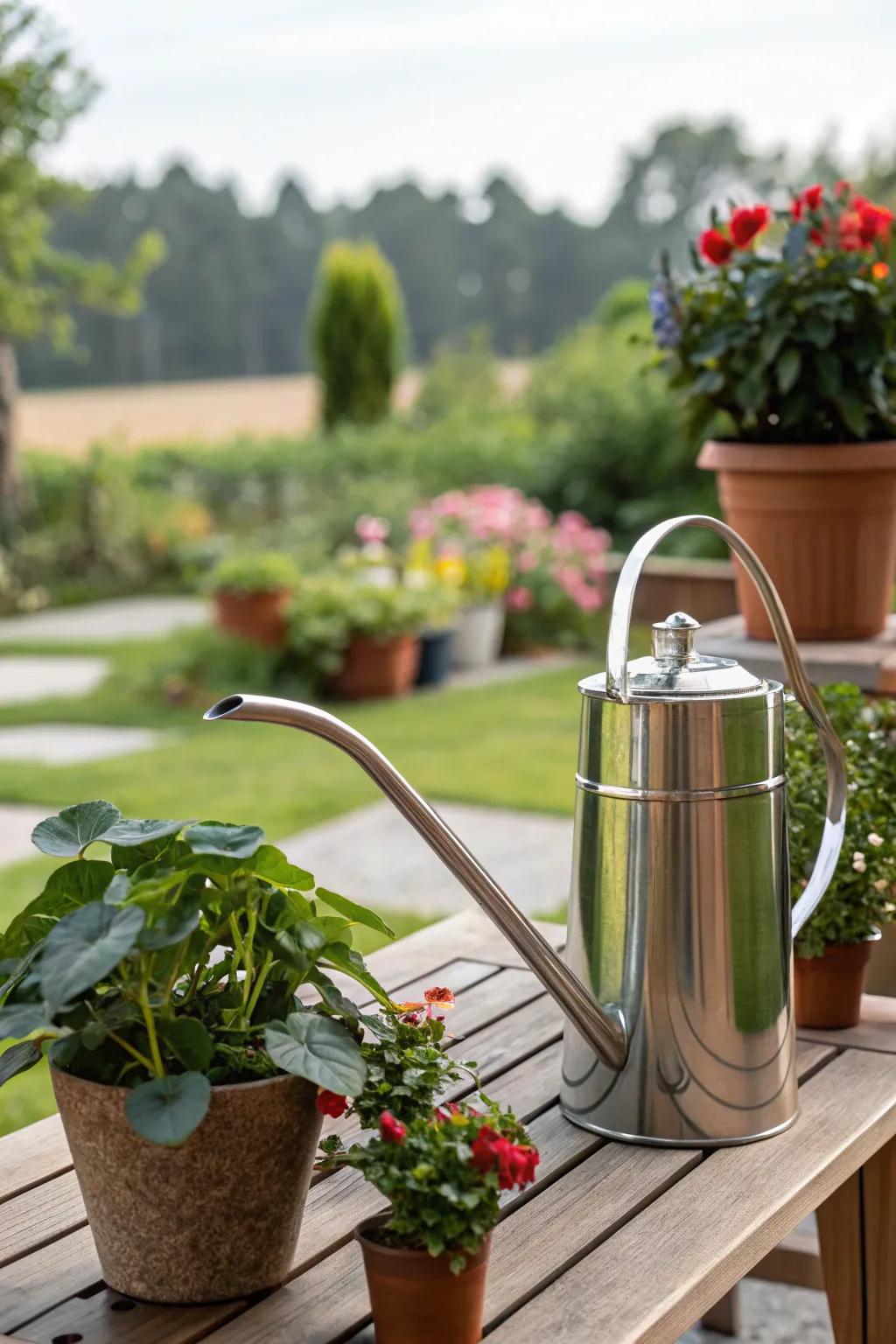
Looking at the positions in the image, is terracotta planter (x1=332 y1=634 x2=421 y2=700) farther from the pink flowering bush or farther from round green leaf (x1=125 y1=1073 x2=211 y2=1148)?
round green leaf (x1=125 y1=1073 x2=211 y2=1148)

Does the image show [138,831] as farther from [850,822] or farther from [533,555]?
[533,555]

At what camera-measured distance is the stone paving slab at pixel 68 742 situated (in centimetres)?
562

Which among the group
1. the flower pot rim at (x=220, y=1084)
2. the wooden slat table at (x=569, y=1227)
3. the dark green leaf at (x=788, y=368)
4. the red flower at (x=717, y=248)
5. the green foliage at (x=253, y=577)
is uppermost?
the red flower at (x=717, y=248)

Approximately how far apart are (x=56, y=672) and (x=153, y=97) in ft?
35.1

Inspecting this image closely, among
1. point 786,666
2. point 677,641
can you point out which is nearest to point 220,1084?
point 677,641

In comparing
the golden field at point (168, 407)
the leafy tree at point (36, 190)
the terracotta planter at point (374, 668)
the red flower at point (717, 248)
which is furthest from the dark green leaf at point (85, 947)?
the golden field at point (168, 407)

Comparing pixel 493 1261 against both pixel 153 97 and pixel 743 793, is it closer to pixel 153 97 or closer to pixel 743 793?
pixel 743 793

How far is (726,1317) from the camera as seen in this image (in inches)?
87.9

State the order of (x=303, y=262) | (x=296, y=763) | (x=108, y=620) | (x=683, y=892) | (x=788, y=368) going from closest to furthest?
(x=683, y=892)
(x=788, y=368)
(x=296, y=763)
(x=108, y=620)
(x=303, y=262)

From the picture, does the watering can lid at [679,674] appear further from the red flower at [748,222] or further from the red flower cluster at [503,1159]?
A: the red flower at [748,222]

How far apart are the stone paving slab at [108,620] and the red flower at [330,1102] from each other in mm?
7499

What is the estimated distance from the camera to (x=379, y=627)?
663 cm

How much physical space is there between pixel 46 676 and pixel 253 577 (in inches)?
57.1

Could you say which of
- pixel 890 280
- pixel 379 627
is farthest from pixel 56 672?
pixel 890 280
